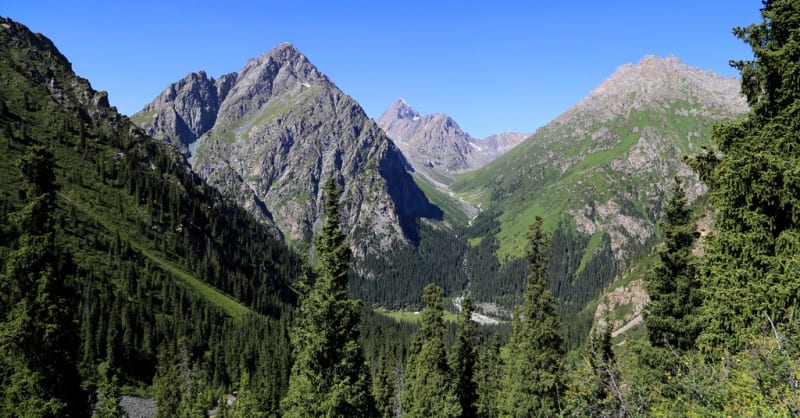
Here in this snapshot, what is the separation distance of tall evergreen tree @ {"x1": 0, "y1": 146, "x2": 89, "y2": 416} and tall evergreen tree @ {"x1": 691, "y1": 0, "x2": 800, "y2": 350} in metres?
29.7

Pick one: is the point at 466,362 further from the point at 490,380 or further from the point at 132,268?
the point at 132,268

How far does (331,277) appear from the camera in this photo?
78.7ft

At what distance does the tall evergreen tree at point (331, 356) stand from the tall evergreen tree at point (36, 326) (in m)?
11.8

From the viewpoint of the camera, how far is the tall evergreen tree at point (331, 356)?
2236 cm

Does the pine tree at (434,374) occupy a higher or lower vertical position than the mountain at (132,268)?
lower

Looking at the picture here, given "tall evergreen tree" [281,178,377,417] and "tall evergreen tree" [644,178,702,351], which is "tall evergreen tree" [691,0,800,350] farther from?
"tall evergreen tree" [281,178,377,417]

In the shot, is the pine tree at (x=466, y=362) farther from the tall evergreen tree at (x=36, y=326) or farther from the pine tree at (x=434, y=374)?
the tall evergreen tree at (x=36, y=326)

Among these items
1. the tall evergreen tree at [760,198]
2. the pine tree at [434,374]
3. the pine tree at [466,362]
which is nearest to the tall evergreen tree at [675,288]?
the tall evergreen tree at [760,198]

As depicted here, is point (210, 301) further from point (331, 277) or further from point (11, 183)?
point (331, 277)

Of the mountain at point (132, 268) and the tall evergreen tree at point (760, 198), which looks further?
the mountain at point (132, 268)

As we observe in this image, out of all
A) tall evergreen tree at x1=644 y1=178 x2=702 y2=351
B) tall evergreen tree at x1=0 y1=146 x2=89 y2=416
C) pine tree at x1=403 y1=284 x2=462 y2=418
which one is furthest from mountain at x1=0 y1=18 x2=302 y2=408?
tall evergreen tree at x1=644 y1=178 x2=702 y2=351

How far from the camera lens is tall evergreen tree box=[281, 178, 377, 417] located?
22.4 m

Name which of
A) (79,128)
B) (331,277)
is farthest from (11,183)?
(331,277)

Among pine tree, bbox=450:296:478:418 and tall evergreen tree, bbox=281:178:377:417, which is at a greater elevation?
tall evergreen tree, bbox=281:178:377:417
